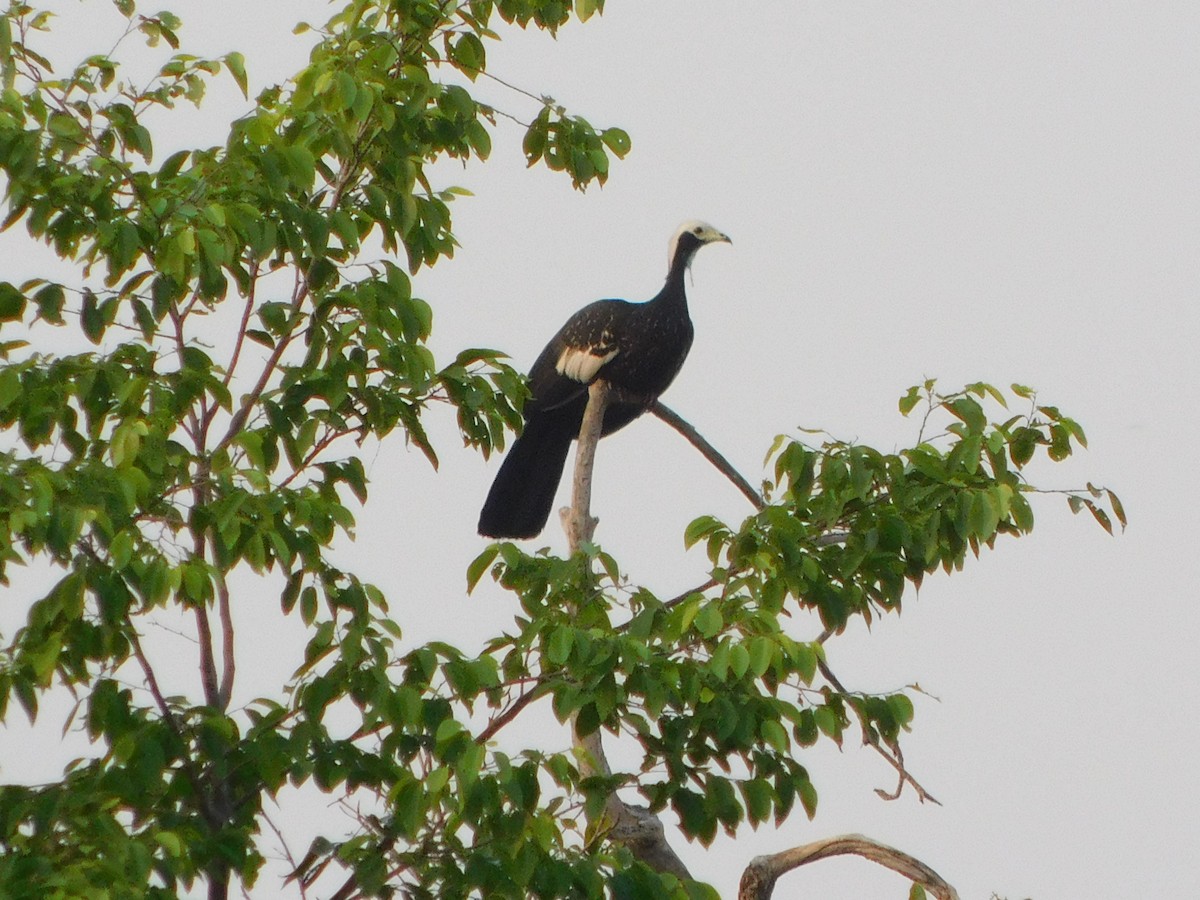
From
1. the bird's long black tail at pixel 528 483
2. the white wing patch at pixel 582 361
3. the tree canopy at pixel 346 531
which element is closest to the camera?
the tree canopy at pixel 346 531

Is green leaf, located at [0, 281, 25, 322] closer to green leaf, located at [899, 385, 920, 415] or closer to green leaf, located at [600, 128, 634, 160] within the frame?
green leaf, located at [600, 128, 634, 160]

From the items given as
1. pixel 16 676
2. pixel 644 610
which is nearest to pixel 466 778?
pixel 644 610

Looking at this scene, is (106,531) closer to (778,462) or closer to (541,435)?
(778,462)

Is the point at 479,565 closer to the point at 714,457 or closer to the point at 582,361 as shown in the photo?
the point at 714,457

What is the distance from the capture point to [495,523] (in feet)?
17.0

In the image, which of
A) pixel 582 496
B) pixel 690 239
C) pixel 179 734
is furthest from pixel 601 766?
pixel 690 239

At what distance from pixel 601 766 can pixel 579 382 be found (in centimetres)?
155

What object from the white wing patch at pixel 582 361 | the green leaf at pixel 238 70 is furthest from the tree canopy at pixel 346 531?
the white wing patch at pixel 582 361

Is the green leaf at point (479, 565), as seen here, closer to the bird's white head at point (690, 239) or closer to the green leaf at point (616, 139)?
the green leaf at point (616, 139)

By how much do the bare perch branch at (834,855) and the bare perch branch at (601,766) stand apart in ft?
0.65

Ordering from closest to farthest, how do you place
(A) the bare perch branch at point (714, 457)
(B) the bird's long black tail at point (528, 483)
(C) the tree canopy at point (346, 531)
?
(C) the tree canopy at point (346, 531) → (A) the bare perch branch at point (714, 457) → (B) the bird's long black tail at point (528, 483)

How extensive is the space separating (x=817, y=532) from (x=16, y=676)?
153 cm

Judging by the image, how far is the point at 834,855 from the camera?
391 cm

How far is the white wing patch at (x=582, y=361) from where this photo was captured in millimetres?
5055
